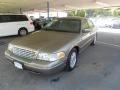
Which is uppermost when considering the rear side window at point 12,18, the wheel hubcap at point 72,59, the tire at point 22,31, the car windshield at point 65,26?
the rear side window at point 12,18

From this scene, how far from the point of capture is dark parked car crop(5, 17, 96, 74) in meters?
3.37

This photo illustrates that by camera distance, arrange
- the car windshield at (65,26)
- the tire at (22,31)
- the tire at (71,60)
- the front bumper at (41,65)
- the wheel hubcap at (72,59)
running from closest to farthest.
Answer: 1. the front bumper at (41,65)
2. the tire at (71,60)
3. the wheel hubcap at (72,59)
4. the car windshield at (65,26)
5. the tire at (22,31)

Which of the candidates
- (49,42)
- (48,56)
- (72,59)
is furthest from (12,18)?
(48,56)

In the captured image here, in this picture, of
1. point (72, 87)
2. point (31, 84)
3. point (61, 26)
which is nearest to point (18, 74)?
point (31, 84)

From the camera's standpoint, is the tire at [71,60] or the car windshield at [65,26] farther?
the car windshield at [65,26]

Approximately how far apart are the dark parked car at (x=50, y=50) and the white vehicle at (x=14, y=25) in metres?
5.19

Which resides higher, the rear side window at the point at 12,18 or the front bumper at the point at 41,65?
the rear side window at the point at 12,18

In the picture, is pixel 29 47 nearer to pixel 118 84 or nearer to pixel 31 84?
pixel 31 84

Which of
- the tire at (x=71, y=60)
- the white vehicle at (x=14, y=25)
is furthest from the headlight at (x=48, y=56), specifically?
the white vehicle at (x=14, y=25)

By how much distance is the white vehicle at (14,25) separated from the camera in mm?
9094

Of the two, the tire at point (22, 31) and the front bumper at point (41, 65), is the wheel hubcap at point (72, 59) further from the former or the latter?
the tire at point (22, 31)

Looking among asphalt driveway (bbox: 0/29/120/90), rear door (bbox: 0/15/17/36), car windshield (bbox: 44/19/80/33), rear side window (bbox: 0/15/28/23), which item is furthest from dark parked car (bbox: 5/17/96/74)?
rear side window (bbox: 0/15/28/23)

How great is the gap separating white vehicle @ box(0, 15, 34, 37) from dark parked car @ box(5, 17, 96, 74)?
5.19 meters

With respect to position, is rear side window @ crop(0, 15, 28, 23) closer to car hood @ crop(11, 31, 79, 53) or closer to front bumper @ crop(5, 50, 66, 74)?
car hood @ crop(11, 31, 79, 53)
